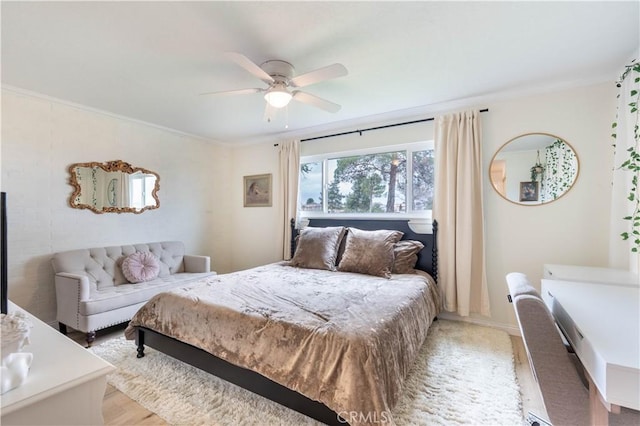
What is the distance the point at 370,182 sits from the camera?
386 cm

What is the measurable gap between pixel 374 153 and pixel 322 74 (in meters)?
2.00

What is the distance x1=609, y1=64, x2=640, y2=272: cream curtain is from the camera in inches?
85.4

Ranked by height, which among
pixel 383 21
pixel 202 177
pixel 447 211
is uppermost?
pixel 383 21

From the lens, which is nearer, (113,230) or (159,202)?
(113,230)

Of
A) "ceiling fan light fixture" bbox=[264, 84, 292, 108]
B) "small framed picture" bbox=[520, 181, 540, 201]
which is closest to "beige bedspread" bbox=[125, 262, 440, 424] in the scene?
"small framed picture" bbox=[520, 181, 540, 201]

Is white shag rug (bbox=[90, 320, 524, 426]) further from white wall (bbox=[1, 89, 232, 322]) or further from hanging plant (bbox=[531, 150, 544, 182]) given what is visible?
hanging plant (bbox=[531, 150, 544, 182])

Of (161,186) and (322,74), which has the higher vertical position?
(322,74)

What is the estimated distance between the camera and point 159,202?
4008 millimetres

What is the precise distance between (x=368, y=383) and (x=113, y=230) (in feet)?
12.1

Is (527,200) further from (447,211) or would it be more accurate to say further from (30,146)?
(30,146)

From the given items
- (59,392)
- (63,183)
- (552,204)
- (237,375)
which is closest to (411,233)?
(552,204)

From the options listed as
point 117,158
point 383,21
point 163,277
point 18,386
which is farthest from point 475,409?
point 117,158

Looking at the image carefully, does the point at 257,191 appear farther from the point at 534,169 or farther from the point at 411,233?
the point at 534,169

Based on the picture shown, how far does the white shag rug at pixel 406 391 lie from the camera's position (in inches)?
65.9
